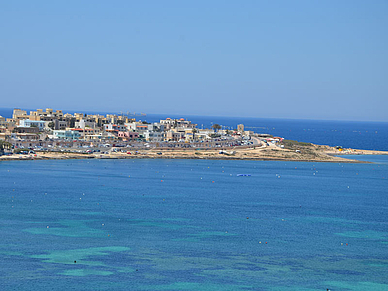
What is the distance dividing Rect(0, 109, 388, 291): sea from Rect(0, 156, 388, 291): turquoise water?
4.6 inches

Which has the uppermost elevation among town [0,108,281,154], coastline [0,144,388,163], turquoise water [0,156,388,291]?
town [0,108,281,154]

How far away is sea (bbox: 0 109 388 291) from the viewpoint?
43.2 metres

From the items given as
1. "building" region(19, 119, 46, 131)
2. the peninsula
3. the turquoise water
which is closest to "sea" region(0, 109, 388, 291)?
the turquoise water

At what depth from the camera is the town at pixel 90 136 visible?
145 m

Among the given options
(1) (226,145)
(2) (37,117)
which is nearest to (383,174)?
(1) (226,145)

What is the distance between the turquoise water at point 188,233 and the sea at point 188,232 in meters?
0.12

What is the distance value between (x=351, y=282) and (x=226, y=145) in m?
126

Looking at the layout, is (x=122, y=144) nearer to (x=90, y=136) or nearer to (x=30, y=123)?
(x=90, y=136)

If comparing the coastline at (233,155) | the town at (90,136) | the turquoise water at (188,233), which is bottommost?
the turquoise water at (188,233)

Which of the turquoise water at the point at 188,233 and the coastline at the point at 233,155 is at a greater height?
the coastline at the point at 233,155

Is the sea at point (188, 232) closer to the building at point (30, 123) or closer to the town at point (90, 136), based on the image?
the town at point (90, 136)

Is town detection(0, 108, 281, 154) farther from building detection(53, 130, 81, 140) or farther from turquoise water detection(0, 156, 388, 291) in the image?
turquoise water detection(0, 156, 388, 291)

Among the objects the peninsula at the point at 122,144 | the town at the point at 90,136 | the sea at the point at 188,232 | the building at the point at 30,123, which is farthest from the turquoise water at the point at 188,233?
the building at the point at 30,123

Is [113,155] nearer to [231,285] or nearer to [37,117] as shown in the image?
[37,117]
